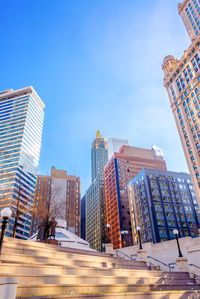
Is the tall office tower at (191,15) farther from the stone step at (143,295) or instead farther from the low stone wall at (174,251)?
the stone step at (143,295)

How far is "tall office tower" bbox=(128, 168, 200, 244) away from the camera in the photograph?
283 ft

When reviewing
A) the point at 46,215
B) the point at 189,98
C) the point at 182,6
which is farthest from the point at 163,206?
the point at 182,6

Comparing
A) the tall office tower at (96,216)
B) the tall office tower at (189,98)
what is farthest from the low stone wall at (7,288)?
the tall office tower at (96,216)

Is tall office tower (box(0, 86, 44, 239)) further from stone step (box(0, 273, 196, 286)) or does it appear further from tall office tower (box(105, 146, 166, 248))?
stone step (box(0, 273, 196, 286))

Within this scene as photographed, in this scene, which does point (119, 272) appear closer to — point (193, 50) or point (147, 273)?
point (147, 273)

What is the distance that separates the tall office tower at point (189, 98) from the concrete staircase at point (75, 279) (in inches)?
2344

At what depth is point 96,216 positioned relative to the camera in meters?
163

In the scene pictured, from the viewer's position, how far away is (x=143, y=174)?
99500mm

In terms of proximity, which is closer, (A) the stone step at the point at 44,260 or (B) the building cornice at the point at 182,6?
(A) the stone step at the point at 44,260

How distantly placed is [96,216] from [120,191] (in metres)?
41.6

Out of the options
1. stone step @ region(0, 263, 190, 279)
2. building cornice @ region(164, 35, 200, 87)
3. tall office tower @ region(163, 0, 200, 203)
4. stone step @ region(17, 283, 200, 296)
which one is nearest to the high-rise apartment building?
tall office tower @ region(163, 0, 200, 203)

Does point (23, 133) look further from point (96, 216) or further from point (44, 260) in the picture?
point (44, 260)

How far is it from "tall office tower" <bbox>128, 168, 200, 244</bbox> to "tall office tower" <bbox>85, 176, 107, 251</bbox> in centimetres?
5529

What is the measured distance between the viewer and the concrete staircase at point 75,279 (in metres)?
9.04
